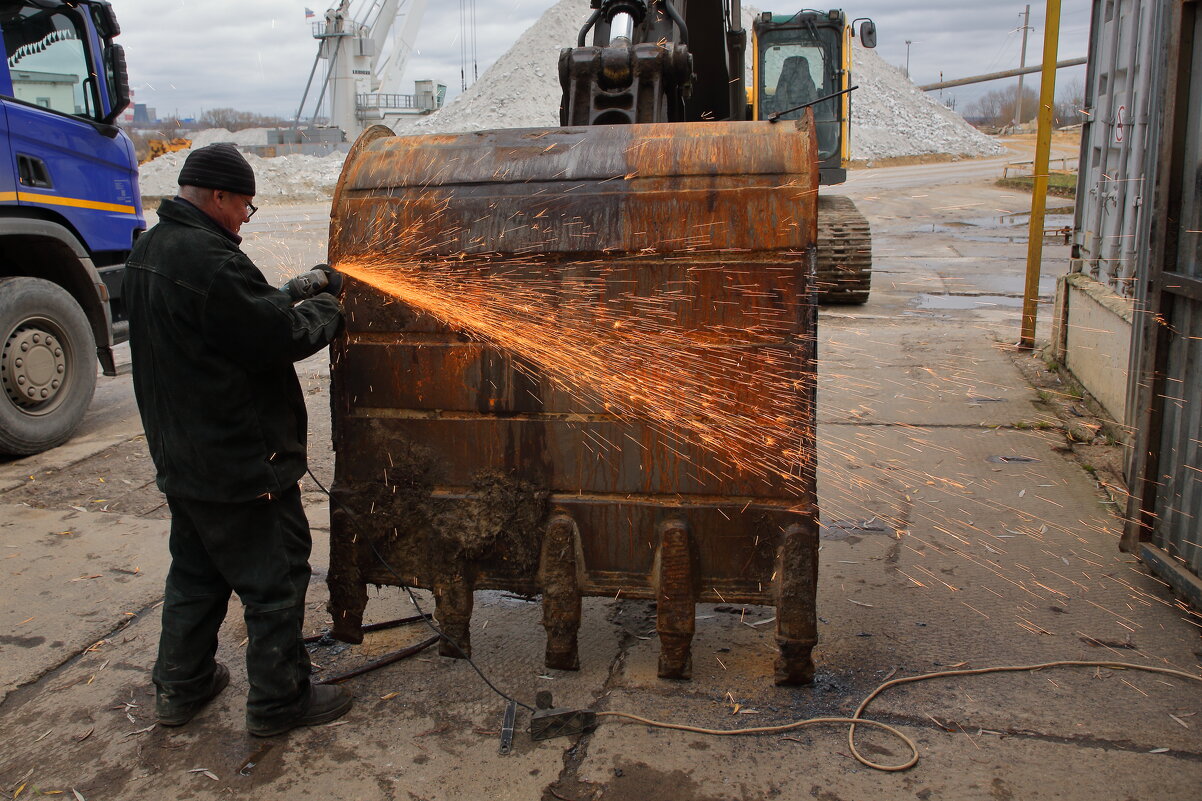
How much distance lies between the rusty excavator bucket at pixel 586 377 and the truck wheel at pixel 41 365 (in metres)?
3.92

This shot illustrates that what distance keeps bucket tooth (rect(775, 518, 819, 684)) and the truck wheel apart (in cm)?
519

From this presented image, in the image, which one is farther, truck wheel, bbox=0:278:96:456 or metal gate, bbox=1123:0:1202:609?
truck wheel, bbox=0:278:96:456

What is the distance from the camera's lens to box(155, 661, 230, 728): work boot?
10.6ft

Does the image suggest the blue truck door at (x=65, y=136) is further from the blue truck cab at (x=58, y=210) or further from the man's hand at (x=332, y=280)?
the man's hand at (x=332, y=280)

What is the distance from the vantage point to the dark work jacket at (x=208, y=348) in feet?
9.50

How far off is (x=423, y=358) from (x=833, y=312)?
8.85 metres

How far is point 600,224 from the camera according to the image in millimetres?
3156

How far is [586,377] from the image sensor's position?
3217 mm

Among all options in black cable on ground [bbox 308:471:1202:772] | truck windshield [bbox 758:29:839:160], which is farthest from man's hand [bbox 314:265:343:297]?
truck windshield [bbox 758:29:839:160]

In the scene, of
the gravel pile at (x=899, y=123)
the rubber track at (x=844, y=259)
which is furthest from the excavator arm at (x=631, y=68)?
the gravel pile at (x=899, y=123)

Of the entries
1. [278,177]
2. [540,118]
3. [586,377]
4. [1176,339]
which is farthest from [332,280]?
[540,118]

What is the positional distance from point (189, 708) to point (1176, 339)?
4.16m

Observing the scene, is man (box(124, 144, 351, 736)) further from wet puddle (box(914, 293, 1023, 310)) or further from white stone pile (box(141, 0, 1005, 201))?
white stone pile (box(141, 0, 1005, 201))

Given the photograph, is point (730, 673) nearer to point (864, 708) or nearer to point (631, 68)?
point (864, 708)
